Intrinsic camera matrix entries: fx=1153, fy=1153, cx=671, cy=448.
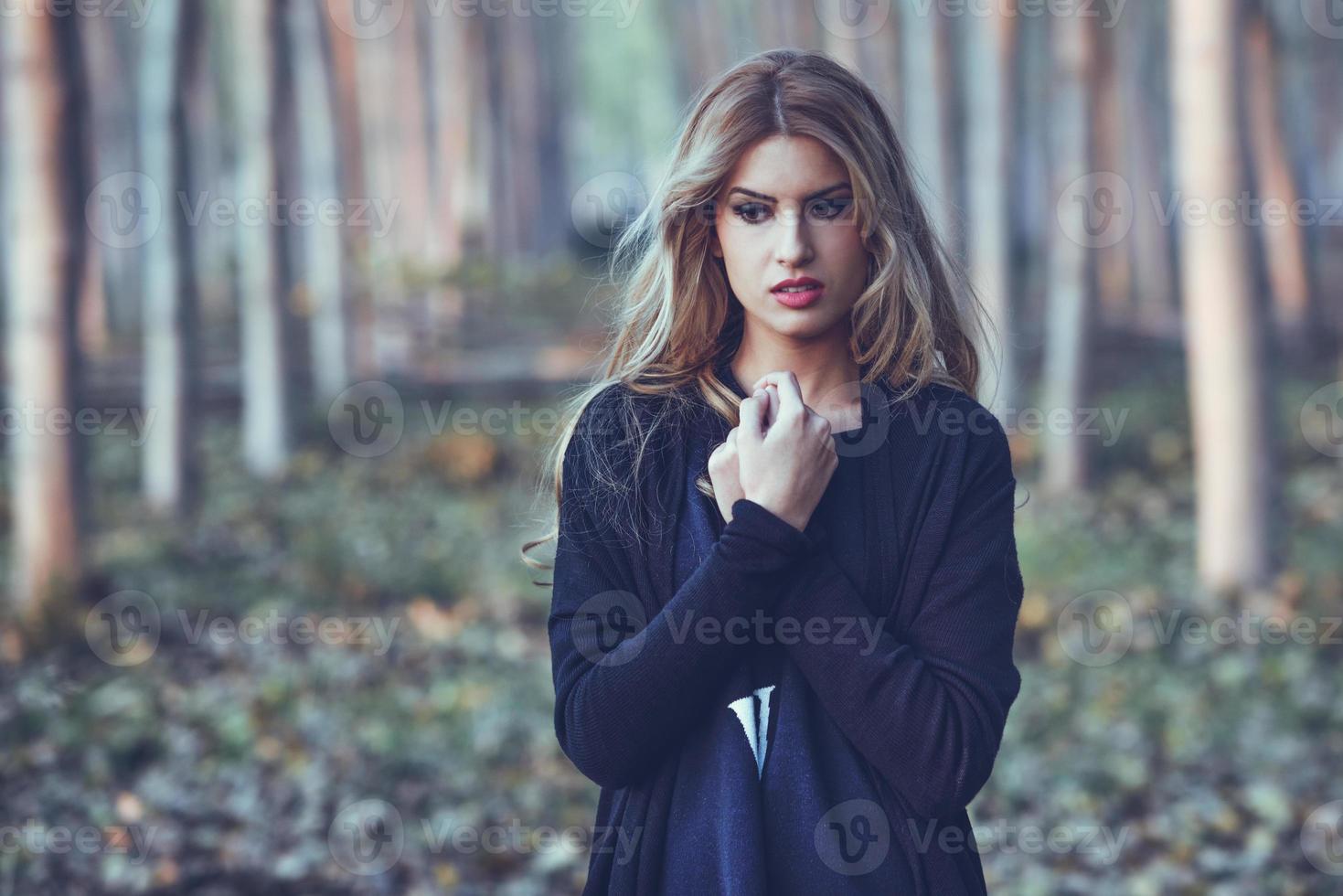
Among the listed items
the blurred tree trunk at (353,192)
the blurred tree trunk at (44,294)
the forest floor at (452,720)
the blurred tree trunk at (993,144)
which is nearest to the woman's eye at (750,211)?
the forest floor at (452,720)

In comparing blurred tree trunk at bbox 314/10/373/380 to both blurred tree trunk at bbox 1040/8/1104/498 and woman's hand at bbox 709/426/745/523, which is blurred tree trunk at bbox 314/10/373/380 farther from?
woman's hand at bbox 709/426/745/523

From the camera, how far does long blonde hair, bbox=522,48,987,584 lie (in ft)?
5.72

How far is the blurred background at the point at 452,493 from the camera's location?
17.1ft

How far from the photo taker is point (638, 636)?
1.65 m

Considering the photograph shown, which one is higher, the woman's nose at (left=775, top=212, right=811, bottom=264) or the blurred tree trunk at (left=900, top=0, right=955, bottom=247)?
the blurred tree trunk at (left=900, top=0, right=955, bottom=247)

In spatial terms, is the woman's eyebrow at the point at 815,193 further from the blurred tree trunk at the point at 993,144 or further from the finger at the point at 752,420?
the blurred tree trunk at the point at 993,144

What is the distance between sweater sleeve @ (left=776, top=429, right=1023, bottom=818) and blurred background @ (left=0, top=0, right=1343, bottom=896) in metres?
0.80

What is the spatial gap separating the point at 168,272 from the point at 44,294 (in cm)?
217

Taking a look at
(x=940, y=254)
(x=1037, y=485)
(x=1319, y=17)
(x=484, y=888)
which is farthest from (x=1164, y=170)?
(x=940, y=254)

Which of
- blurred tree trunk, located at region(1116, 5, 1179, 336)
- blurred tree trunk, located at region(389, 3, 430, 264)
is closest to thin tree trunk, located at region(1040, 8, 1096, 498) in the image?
blurred tree trunk, located at region(1116, 5, 1179, 336)

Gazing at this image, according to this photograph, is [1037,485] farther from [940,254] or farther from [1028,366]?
[940,254]

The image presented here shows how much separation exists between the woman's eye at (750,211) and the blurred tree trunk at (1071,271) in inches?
317

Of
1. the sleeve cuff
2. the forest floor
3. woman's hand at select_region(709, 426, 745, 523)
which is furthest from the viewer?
the forest floor

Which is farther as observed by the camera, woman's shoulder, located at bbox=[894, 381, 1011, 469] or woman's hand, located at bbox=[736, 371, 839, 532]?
woman's shoulder, located at bbox=[894, 381, 1011, 469]
